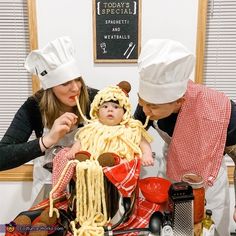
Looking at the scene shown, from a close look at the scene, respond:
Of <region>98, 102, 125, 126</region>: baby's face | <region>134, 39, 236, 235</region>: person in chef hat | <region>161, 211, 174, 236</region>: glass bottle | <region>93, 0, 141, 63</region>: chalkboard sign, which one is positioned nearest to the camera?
<region>161, 211, 174, 236</region>: glass bottle

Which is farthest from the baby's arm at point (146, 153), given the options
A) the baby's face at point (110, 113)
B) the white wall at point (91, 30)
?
the white wall at point (91, 30)

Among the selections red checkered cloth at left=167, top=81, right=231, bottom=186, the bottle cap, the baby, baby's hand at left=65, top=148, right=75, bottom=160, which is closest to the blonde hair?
the baby

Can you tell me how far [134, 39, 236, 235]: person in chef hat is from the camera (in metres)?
0.85

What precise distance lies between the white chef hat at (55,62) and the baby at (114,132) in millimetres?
160

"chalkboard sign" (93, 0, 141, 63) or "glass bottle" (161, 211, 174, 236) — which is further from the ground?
"chalkboard sign" (93, 0, 141, 63)

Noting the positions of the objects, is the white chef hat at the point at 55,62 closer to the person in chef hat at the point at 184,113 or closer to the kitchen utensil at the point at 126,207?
the person in chef hat at the point at 184,113

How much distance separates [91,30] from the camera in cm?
141

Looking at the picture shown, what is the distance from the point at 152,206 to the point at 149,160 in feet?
0.44

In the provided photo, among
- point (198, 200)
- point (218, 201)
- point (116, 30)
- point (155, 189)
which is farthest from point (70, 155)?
point (116, 30)

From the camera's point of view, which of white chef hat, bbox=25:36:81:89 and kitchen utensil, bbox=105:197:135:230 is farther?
white chef hat, bbox=25:36:81:89

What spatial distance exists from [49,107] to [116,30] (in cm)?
50

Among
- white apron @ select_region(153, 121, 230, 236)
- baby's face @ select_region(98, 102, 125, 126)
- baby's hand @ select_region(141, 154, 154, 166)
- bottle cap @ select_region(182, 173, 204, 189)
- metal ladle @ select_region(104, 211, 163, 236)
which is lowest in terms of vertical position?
white apron @ select_region(153, 121, 230, 236)

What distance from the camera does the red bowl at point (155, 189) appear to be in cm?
86

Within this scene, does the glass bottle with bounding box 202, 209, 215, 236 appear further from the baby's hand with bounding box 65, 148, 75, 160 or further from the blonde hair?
the blonde hair
